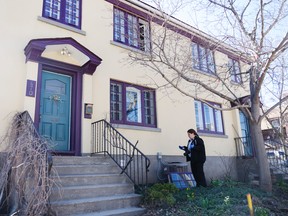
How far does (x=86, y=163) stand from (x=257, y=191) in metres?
4.69

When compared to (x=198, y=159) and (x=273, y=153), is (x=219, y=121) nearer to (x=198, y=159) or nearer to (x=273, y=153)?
(x=273, y=153)

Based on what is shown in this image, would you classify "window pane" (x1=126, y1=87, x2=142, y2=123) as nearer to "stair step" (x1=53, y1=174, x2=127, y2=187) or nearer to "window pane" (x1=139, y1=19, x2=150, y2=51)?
"window pane" (x1=139, y1=19, x2=150, y2=51)

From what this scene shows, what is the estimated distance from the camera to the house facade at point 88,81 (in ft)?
21.6

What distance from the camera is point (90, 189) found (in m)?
5.31

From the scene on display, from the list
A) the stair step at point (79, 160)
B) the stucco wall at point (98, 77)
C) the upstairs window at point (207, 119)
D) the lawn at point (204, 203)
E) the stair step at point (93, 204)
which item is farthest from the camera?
the upstairs window at point (207, 119)

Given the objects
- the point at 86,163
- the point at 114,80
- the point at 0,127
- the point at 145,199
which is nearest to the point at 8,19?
the point at 0,127

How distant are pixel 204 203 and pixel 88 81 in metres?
4.51

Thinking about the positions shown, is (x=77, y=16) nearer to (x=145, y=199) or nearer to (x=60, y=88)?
(x=60, y=88)

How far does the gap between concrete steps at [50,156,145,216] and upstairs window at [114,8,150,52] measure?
4488 millimetres

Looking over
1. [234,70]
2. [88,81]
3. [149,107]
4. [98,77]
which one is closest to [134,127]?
[149,107]

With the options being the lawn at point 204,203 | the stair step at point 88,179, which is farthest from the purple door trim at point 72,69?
the lawn at point 204,203

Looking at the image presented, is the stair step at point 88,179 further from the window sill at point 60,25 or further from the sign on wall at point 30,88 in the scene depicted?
the window sill at point 60,25

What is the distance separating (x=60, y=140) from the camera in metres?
Result: 7.09

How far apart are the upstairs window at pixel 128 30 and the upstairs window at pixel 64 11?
134 cm
